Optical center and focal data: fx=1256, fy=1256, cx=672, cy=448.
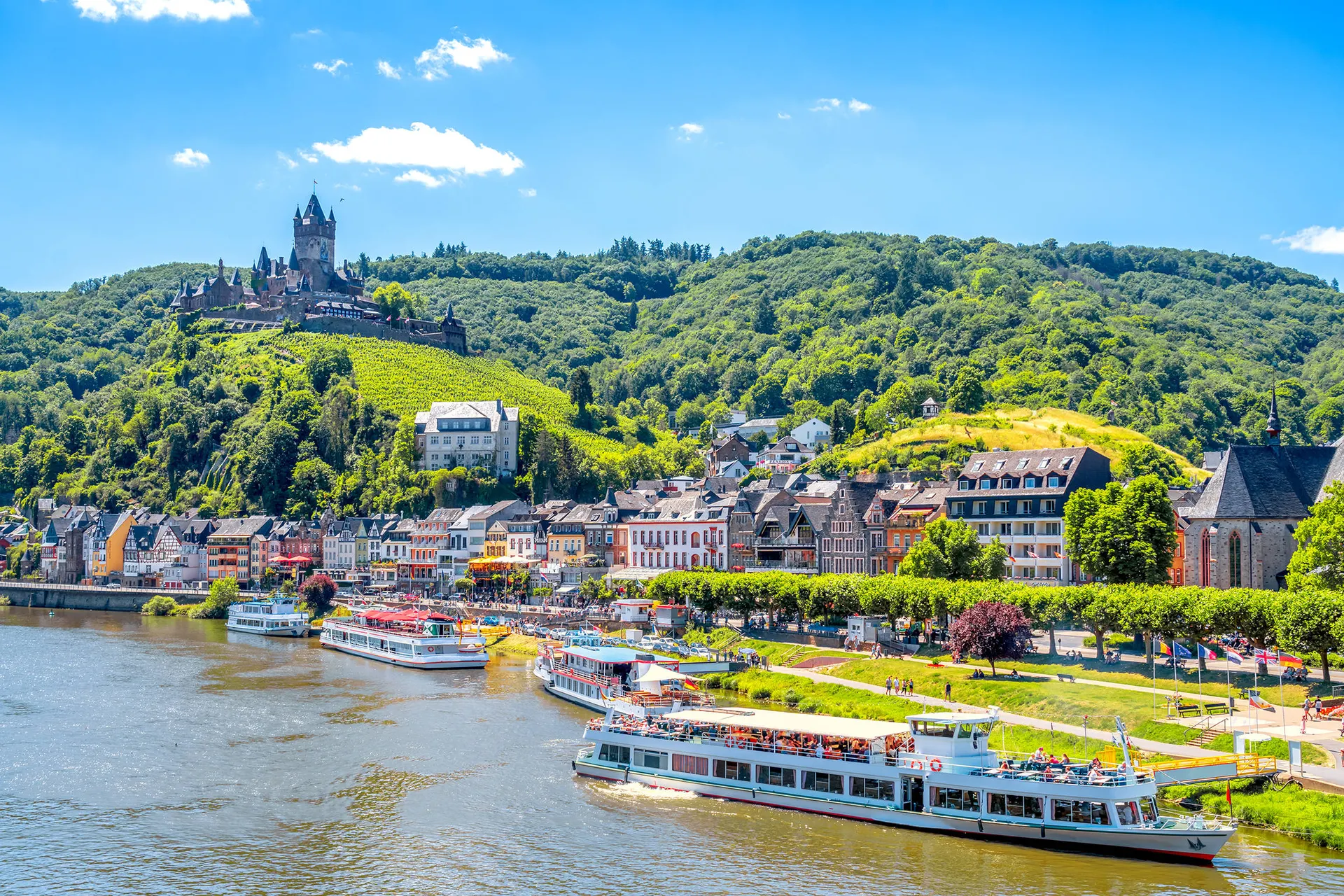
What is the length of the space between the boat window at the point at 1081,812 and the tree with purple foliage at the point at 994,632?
21889 mm

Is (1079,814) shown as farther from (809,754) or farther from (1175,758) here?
(809,754)

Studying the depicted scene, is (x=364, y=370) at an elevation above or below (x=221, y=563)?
above

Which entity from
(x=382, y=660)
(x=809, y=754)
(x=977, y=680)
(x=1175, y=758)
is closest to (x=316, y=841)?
(x=809, y=754)

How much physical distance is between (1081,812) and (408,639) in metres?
59.1

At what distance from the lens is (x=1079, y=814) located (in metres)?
42.1

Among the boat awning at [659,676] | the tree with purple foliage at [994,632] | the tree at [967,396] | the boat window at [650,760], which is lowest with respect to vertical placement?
the boat window at [650,760]

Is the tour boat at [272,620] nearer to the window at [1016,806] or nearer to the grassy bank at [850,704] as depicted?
the grassy bank at [850,704]

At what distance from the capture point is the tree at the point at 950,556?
268ft

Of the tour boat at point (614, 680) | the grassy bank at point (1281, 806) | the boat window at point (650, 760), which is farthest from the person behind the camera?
the tour boat at point (614, 680)

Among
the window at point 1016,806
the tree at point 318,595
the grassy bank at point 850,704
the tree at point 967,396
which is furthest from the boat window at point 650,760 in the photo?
the tree at point 967,396

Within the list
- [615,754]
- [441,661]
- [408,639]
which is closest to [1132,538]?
[615,754]

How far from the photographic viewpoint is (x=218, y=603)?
13150cm

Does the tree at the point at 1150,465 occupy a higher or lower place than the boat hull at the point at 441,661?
higher

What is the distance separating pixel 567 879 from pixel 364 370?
16613cm
